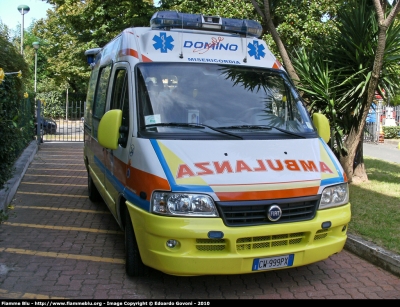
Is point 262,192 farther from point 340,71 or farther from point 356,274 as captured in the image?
point 340,71

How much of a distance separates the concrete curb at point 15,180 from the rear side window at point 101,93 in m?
1.98

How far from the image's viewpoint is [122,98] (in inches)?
203

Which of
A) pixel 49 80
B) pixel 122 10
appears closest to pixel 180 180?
pixel 122 10

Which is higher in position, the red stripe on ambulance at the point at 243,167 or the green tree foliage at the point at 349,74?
the green tree foliage at the point at 349,74

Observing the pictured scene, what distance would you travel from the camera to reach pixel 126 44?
207 inches

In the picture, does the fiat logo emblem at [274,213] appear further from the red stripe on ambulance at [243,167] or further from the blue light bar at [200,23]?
the blue light bar at [200,23]

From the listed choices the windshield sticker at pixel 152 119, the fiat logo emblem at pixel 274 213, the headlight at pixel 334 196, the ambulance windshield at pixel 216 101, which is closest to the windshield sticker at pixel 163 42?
the ambulance windshield at pixel 216 101

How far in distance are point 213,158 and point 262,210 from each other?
648 mm

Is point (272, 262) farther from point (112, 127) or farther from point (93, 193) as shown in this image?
point (93, 193)

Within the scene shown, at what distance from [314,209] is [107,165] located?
278 cm

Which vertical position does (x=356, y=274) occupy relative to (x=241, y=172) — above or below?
below

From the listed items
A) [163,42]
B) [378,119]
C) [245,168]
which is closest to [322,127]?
[245,168]

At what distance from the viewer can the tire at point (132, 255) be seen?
4.47m

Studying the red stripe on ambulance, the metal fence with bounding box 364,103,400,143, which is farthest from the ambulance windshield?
the metal fence with bounding box 364,103,400,143
